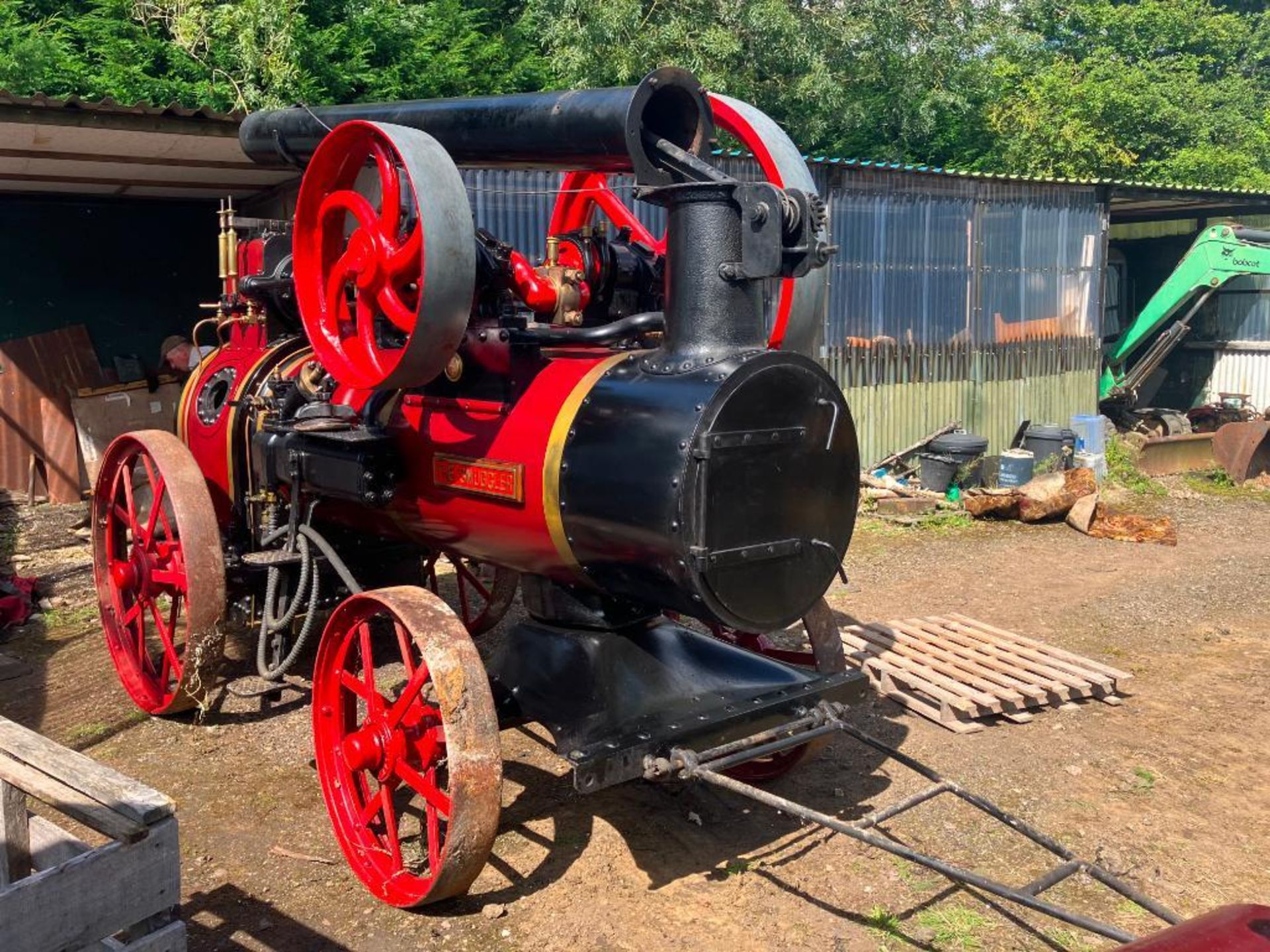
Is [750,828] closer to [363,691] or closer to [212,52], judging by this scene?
[363,691]

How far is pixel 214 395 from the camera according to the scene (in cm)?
536

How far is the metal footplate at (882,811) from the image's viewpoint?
2695mm

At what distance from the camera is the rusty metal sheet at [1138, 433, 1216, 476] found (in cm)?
1184

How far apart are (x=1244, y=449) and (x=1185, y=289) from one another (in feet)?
6.94

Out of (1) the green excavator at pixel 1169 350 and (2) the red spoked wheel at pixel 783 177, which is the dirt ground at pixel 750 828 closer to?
(2) the red spoked wheel at pixel 783 177

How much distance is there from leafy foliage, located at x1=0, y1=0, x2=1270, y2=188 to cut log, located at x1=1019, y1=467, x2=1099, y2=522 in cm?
836

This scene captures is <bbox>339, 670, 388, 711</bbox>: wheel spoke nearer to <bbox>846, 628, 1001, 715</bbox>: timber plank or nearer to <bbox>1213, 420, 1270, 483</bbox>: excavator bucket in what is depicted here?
<bbox>846, 628, 1001, 715</bbox>: timber plank

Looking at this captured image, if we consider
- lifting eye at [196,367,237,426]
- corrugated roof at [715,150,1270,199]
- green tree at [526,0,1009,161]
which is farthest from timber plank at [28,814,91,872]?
green tree at [526,0,1009,161]

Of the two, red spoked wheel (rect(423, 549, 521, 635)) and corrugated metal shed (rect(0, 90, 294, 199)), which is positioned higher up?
corrugated metal shed (rect(0, 90, 294, 199))

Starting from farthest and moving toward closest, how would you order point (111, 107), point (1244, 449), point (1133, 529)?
point (1244, 449)
point (1133, 529)
point (111, 107)

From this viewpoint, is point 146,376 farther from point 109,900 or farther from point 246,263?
point 109,900

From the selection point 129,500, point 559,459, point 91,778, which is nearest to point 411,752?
point 559,459

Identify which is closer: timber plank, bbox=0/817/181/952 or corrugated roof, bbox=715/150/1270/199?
timber plank, bbox=0/817/181/952

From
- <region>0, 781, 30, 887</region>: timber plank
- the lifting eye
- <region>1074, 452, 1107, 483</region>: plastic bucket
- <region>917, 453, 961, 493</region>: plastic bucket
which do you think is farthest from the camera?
<region>1074, 452, 1107, 483</region>: plastic bucket
